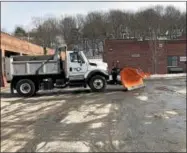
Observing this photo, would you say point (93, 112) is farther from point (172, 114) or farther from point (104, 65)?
point (104, 65)

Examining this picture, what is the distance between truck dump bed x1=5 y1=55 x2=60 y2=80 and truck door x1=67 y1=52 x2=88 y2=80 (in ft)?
2.54

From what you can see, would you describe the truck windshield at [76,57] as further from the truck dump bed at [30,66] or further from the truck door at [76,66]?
the truck dump bed at [30,66]

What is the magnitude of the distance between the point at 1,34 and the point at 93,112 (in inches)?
710

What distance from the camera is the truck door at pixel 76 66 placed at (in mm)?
22719

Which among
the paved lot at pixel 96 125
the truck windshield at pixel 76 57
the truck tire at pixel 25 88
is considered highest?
the truck windshield at pixel 76 57

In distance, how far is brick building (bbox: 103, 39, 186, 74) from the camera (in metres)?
52.6

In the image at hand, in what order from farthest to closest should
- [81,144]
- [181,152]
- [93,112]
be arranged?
[93,112], [81,144], [181,152]

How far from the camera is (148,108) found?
15.3 meters

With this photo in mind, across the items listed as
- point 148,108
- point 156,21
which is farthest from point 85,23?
point 148,108

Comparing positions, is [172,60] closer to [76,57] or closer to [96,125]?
[76,57]

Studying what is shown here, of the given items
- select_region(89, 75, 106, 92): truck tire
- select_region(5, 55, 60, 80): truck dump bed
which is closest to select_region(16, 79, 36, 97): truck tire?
select_region(5, 55, 60, 80): truck dump bed

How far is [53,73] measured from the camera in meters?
23.0

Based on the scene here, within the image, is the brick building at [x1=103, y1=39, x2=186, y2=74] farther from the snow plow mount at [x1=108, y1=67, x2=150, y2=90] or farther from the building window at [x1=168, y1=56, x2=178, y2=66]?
the snow plow mount at [x1=108, y1=67, x2=150, y2=90]

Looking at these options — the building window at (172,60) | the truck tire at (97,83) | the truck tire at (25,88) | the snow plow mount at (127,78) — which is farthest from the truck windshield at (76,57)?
the building window at (172,60)
